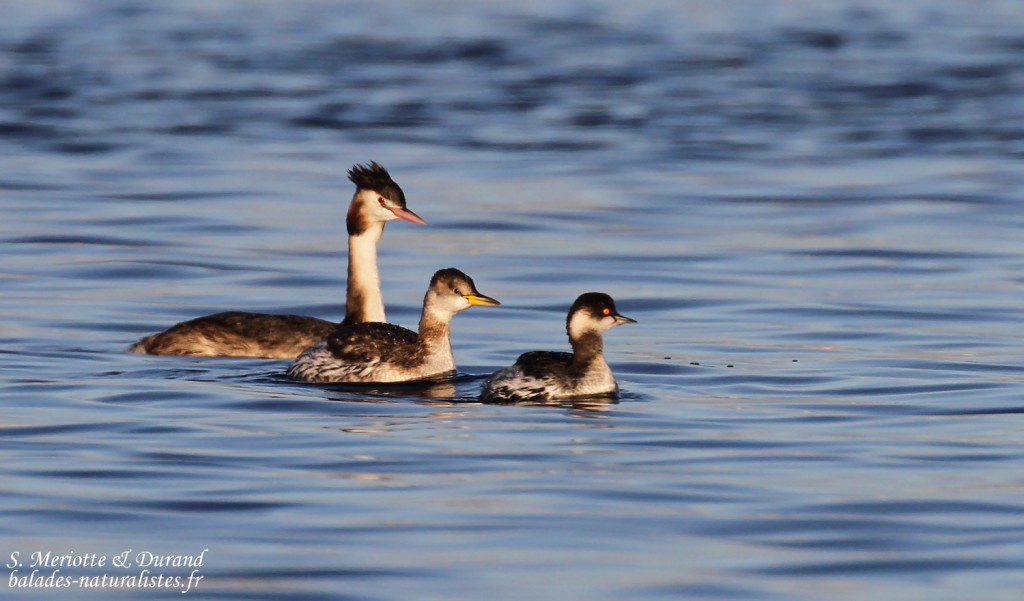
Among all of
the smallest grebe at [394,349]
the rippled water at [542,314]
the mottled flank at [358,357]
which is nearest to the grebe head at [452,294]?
the smallest grebe at [394,349]

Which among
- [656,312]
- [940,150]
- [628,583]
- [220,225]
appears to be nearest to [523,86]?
[940,150]

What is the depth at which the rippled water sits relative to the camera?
10.2 metres

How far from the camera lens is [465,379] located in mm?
15820

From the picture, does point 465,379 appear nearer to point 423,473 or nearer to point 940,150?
point 423,473

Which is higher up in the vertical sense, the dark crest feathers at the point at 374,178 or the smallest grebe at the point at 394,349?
the dark crest feathers at the point at 374,178

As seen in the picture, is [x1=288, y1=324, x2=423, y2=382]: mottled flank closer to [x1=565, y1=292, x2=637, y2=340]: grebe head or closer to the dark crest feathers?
[x1=565, y1=292, x2=637, y2=340]: grebe head

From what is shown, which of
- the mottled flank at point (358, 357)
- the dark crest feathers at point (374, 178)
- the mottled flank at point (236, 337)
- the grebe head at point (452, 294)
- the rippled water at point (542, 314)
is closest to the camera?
the rippled water at point (542, 314)

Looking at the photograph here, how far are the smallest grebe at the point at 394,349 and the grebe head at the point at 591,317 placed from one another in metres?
0.86

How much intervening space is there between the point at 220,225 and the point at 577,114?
14.0 meters

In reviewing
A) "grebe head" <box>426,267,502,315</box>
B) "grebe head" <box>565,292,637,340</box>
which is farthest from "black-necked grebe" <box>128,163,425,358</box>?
"grebe head" <box>565,292,637,340</box>

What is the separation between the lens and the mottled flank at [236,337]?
54.1 ft

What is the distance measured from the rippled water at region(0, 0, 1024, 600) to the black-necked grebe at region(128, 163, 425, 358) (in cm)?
24

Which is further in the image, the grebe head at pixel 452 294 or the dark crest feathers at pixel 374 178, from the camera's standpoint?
the dark crest feathers at pixel 374 178

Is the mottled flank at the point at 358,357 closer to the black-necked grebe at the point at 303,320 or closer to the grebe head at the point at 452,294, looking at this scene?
the grebe head at the point at 452,294
